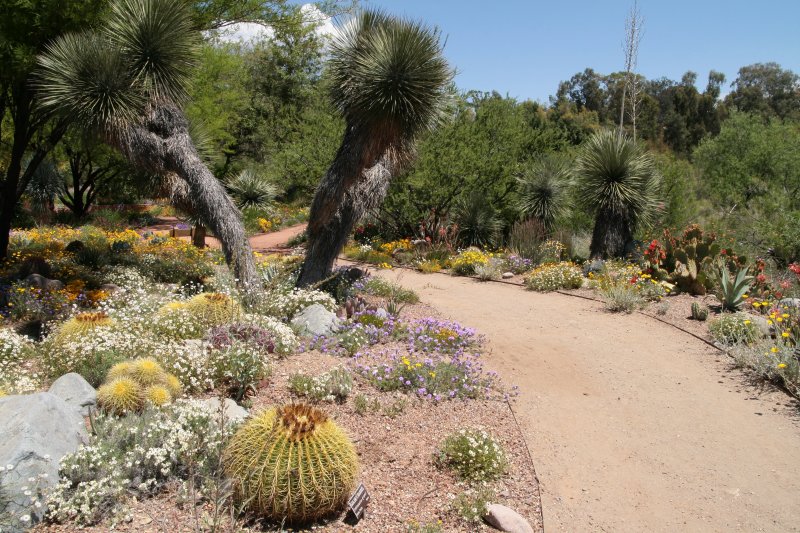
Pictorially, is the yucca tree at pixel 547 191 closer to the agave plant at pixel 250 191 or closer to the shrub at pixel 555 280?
the shrub at pixel 555 280

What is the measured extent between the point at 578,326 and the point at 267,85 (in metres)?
27.4

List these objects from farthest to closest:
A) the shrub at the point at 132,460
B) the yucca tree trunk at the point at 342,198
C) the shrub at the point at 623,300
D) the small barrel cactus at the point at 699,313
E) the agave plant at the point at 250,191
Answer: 1. the agave plant at the point at 250,191
2. the shrub at the point at 623,300
3. the small barrel cactus at the point at 699,313
4. the yucca tree trunk at the point at 342,198
5. the shrub at the point at 132,460

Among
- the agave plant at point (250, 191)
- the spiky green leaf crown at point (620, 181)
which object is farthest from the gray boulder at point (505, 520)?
the agave plant at point (250, 191)

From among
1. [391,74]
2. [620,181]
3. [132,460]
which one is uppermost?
[391,74]

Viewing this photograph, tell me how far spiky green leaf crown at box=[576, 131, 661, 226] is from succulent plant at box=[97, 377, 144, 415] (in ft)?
37.0

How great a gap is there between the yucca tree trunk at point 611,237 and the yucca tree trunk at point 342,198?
622 centimetres

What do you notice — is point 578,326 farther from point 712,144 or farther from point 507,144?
point 712,144

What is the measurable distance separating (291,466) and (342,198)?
6.11 meters

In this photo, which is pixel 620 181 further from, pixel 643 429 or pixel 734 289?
pixel 643 429

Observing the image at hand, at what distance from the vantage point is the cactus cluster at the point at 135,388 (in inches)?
194


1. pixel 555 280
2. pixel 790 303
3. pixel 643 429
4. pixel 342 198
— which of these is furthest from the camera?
pixel 555 280

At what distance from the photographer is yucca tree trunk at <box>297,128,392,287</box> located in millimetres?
9281

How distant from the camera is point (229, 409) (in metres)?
5.12

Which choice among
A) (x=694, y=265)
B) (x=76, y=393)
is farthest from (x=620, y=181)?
(x=76, y=393)
